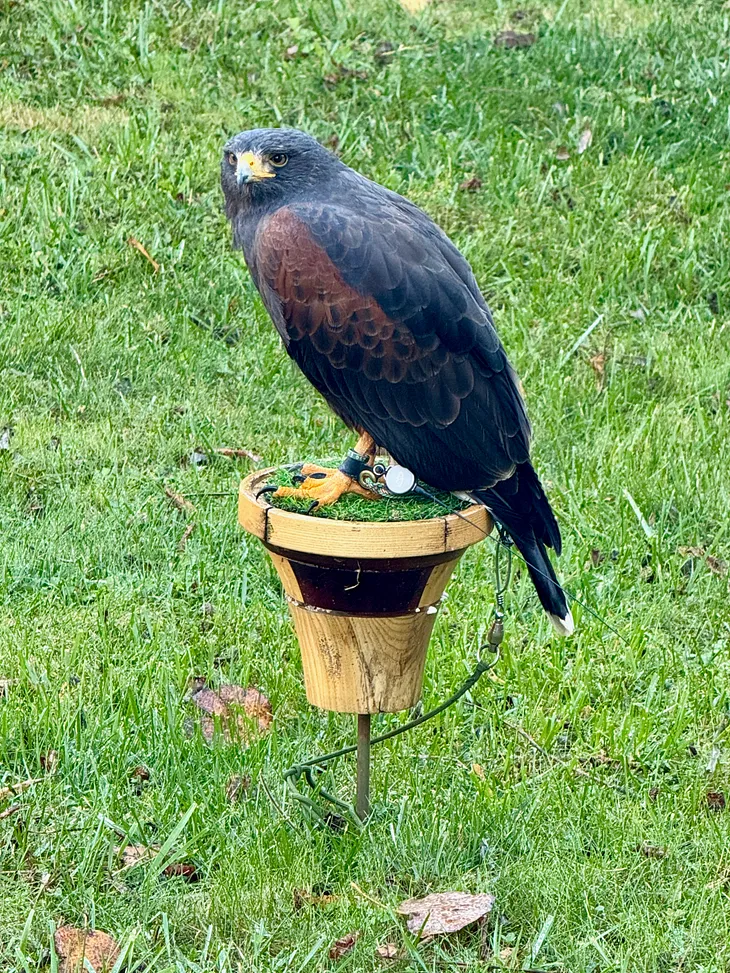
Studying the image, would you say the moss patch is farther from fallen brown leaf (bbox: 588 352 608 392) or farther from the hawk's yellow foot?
fallen brown leaf (bbox: 588 352 608 392)

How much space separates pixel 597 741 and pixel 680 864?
1.74 feet

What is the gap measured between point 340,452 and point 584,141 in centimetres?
291

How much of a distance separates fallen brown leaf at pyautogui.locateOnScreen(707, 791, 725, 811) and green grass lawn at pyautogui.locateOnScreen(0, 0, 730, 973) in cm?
4

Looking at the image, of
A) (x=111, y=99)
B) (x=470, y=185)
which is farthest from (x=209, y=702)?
(x=111, y=99)

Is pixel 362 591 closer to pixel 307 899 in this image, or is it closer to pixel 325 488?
pixel 325 488

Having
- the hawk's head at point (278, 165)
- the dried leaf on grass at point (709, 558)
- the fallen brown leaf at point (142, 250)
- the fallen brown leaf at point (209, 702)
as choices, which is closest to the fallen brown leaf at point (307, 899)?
the fallen brown leaf at point (209, 702)

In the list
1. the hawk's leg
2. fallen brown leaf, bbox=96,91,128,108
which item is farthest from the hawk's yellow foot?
fallen brown leaf, bbox=96,91,128,108

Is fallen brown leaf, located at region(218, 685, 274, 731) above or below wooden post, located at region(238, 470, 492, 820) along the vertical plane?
below

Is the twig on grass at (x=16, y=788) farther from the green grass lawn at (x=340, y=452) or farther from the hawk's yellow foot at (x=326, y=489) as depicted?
the hawk's yellow foot at (x=326, y=489)

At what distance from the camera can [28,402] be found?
17.4ft

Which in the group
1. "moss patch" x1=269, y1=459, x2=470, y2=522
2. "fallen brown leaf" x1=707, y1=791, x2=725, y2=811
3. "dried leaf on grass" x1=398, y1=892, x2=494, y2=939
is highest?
"moss patch" x1=269, y1=459, x2=470, y2=522

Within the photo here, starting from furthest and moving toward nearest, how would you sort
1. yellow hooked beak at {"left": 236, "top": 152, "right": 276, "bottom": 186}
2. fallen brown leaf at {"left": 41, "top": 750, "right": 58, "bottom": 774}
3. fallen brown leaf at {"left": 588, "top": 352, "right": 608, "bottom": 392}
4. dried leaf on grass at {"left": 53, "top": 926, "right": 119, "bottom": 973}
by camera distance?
fallen brown leaf at {"left": 588, "top": 352, "right": 608, "bottom": 392}
fallen brown leaf at {"left": 41, "top": 750, "right": 58, "bottom": 774}
yellow hooked beak at {"left": 236, "top": 152, "right": 276, "bottom": 186}
dried leaf on grass at {"left": 53, "top": 926, "right": 119, "bottom": 973}

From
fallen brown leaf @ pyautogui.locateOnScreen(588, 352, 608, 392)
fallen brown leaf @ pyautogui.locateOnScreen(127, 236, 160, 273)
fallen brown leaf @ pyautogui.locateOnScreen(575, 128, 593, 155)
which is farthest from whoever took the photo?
fallen brown leaf @ pyautogui.locateOnScreen(575, 128, 593, 155)

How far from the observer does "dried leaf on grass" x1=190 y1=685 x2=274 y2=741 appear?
3586mm
